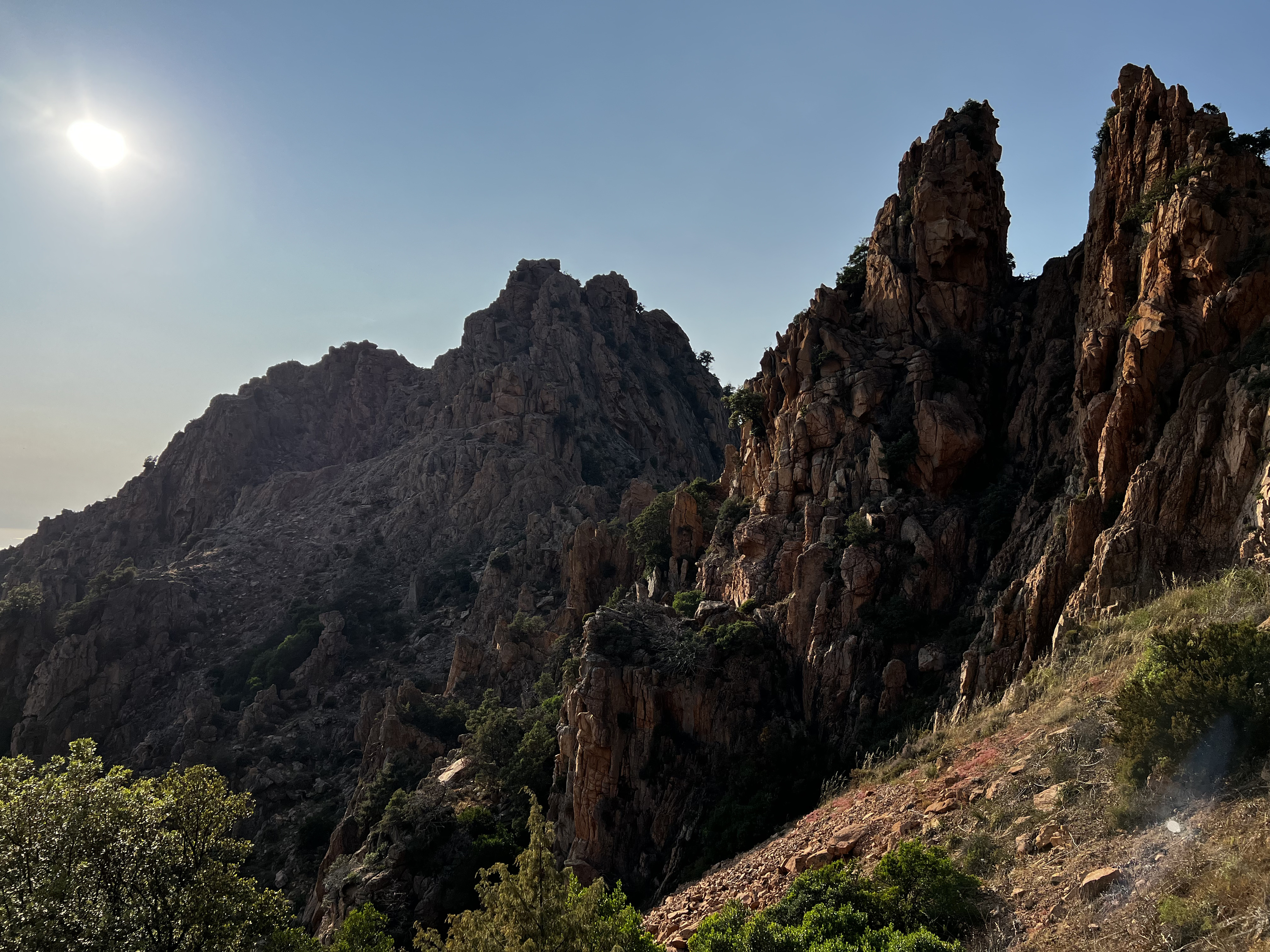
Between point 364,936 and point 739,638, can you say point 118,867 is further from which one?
point 739,638

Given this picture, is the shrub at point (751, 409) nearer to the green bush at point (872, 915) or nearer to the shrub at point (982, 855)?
the shrub at point (982, 855)

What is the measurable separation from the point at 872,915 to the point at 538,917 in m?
5.96

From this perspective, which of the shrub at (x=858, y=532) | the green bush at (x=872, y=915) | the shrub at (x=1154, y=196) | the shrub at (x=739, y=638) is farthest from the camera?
the shrub at (x=739, y=638)

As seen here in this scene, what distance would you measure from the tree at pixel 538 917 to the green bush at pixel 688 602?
26.0m

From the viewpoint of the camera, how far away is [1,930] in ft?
42.2

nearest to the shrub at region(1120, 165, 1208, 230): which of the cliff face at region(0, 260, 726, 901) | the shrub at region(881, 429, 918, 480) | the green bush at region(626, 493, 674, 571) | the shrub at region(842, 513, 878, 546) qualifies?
the shrub at region(881, 429, 918, 480)

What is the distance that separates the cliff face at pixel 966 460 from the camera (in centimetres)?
2356

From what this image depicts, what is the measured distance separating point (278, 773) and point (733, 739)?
35.0 m

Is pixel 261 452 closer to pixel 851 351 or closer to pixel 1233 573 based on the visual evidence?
pixel 851 351

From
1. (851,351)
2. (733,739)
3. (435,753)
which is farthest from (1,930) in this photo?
(851,351)

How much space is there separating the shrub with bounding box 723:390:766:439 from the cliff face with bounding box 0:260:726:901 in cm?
2540

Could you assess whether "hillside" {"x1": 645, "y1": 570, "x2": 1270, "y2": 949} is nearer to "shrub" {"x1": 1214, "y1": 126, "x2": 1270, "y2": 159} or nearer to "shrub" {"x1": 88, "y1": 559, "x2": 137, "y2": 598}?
"shrub" {"x1": 1214, "y1": 126, "x2": 1270, "y2": 159}

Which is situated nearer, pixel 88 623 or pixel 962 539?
pixel 962 539

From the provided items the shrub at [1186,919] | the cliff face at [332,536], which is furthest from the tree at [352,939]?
the cliff face at [332,536]
